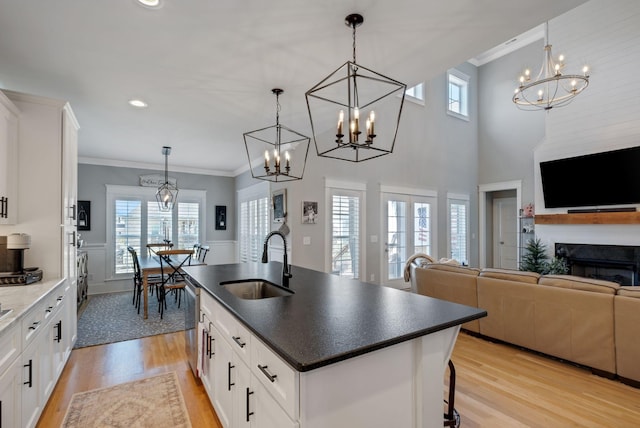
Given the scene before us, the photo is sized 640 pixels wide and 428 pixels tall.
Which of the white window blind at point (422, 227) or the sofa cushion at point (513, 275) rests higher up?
the white window blind at point (422, 227)

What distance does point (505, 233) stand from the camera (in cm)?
752

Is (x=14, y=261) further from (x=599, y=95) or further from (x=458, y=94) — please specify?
(x=458, y=94)

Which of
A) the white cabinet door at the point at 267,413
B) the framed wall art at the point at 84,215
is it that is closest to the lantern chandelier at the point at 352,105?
the white cabinet door at the point at 267,413

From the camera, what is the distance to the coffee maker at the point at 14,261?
7.74 ft

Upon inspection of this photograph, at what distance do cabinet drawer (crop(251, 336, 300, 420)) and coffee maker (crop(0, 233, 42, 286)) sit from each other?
7.14 ft

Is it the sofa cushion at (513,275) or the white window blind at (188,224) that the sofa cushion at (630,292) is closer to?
the sofa cushion at (513,275)

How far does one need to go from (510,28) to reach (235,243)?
19.9ft

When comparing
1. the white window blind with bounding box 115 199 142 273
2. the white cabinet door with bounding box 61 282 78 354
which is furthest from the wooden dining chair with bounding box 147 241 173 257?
the white cabinet door with bounding box 61 282 78 354

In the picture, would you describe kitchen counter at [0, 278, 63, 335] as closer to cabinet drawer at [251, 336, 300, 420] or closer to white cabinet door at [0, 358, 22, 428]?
white cabinet door at [0, 358, 22, 428]

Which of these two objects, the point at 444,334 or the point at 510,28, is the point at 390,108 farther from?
the point at 444,334

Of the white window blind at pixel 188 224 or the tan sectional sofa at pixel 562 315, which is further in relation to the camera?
the white window blind at pixel 188 224

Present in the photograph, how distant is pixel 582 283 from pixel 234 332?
2.98 metres

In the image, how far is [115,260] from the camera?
5.88 metres

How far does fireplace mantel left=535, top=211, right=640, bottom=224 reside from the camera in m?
4.67
